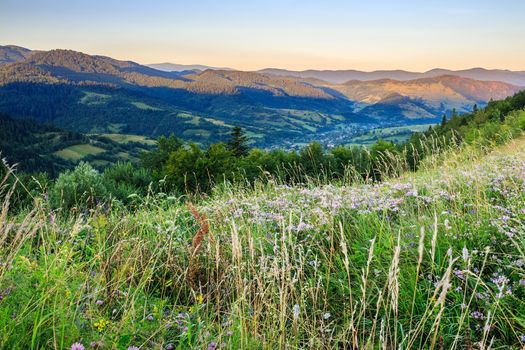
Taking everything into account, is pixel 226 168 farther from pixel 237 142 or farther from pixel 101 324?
pixel 101 324

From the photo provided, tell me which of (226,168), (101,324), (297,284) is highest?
(101,324)

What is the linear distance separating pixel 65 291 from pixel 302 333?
1890mm

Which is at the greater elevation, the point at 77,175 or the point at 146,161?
the point at 77,175

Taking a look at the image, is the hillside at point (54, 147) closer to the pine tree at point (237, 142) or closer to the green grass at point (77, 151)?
the green grass at point (77, 151)

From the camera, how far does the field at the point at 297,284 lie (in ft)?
7.64

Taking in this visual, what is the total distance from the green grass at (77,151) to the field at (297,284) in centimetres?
16569

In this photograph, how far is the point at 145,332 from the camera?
8.52ft

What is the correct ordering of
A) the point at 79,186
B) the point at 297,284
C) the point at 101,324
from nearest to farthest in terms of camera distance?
the point at 101,324
the point at 297,284
the point at 79,186

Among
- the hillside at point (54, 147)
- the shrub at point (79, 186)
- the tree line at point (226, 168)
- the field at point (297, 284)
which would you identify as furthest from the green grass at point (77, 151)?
the field at point (297, 284)

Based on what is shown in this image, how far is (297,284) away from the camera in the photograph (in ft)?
12.1

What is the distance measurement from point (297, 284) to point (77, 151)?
180 metres

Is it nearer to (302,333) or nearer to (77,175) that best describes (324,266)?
(302,333)

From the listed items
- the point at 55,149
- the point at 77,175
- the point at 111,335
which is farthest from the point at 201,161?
the point at 55,149

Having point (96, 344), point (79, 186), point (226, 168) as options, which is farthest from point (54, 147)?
point (96, 344)
